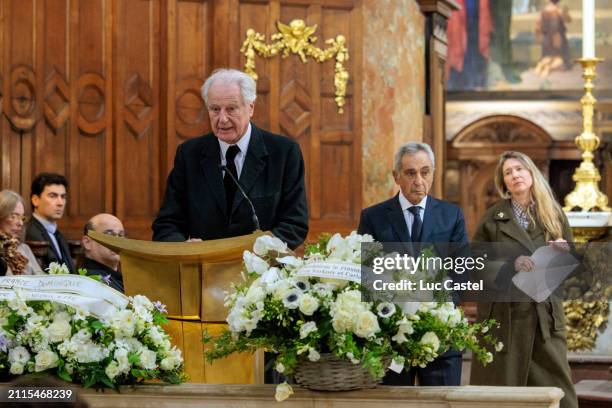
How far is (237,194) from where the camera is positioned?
4406 mm

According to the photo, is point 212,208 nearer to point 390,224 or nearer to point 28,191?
point 390,224

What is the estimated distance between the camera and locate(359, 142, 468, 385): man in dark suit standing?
4.91 m

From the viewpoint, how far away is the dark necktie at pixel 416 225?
4941mm

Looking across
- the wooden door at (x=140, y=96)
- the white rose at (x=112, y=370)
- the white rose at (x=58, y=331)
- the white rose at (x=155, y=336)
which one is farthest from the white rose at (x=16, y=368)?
the wooden door at (x=140, y=96)

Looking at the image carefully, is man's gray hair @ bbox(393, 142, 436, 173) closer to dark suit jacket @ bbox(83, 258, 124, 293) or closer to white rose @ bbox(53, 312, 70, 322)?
dark suit jacket @ bbox(83, 258, 124, 293)

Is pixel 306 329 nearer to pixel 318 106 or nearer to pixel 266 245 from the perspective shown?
pixel 266 245

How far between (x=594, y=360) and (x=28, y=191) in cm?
413

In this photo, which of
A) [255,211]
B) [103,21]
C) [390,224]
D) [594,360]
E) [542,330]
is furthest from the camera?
[103,21]

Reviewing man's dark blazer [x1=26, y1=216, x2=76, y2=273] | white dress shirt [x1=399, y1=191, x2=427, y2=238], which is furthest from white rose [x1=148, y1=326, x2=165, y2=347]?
man's dark blazer [x1=26, y1=216, x2=76, y2=273]

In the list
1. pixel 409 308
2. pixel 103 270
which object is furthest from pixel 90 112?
pixel 409 308

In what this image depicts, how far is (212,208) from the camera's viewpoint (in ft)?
14.7

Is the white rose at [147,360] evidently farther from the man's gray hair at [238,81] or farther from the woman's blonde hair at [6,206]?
the woman's blonde hair at [6,206]

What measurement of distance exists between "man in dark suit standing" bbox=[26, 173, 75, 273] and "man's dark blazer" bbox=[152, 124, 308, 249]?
108 inches

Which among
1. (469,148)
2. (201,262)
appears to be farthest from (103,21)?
(469,148)
